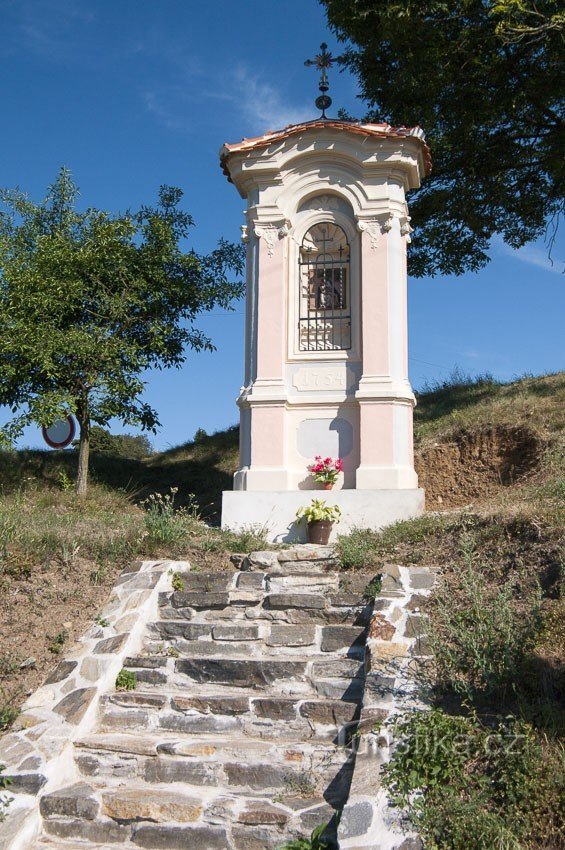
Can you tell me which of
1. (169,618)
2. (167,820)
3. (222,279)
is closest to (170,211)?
(222,279)

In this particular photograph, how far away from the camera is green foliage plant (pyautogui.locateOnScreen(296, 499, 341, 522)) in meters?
9.45

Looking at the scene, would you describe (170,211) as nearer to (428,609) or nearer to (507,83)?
(507,83)

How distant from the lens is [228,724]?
600cm

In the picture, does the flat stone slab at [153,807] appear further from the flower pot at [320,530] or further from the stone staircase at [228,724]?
the flower pot at [320,530]

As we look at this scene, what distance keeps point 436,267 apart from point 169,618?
410 inches

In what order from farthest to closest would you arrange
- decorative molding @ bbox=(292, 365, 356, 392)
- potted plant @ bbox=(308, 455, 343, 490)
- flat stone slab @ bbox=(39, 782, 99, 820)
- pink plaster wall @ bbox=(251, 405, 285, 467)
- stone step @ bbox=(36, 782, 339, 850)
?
decorative molding @ bbox=(292, 365, 356, 392), pink plaster wall @ bbox=(251, 405, 285, 467), potted plant @ bbox=(308, 455, 343, 490), flat stone slab @ bbox=(39, 782, 99, 820), stone step @ bbox=(36, 782, 339, 850)

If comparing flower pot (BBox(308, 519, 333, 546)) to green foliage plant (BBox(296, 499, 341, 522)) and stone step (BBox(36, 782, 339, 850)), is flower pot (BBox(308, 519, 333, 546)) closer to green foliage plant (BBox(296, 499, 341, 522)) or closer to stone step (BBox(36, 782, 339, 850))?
green foliage plant (BBox(296, 499, 341, 522))

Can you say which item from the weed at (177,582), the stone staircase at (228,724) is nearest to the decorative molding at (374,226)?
the stone staircase at (228,724)

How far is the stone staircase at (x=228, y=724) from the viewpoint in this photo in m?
5.13

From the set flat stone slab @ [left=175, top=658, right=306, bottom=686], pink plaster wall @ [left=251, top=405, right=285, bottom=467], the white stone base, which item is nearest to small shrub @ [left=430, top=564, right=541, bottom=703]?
flat stone slab @ [left=175, top=658, right=306, bottom=686]

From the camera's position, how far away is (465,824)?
4.34m

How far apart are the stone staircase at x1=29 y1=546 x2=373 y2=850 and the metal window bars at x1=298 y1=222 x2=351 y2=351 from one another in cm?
412

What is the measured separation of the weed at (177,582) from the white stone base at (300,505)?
2.18 metres

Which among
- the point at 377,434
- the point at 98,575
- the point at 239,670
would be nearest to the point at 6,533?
the point at 98,575
